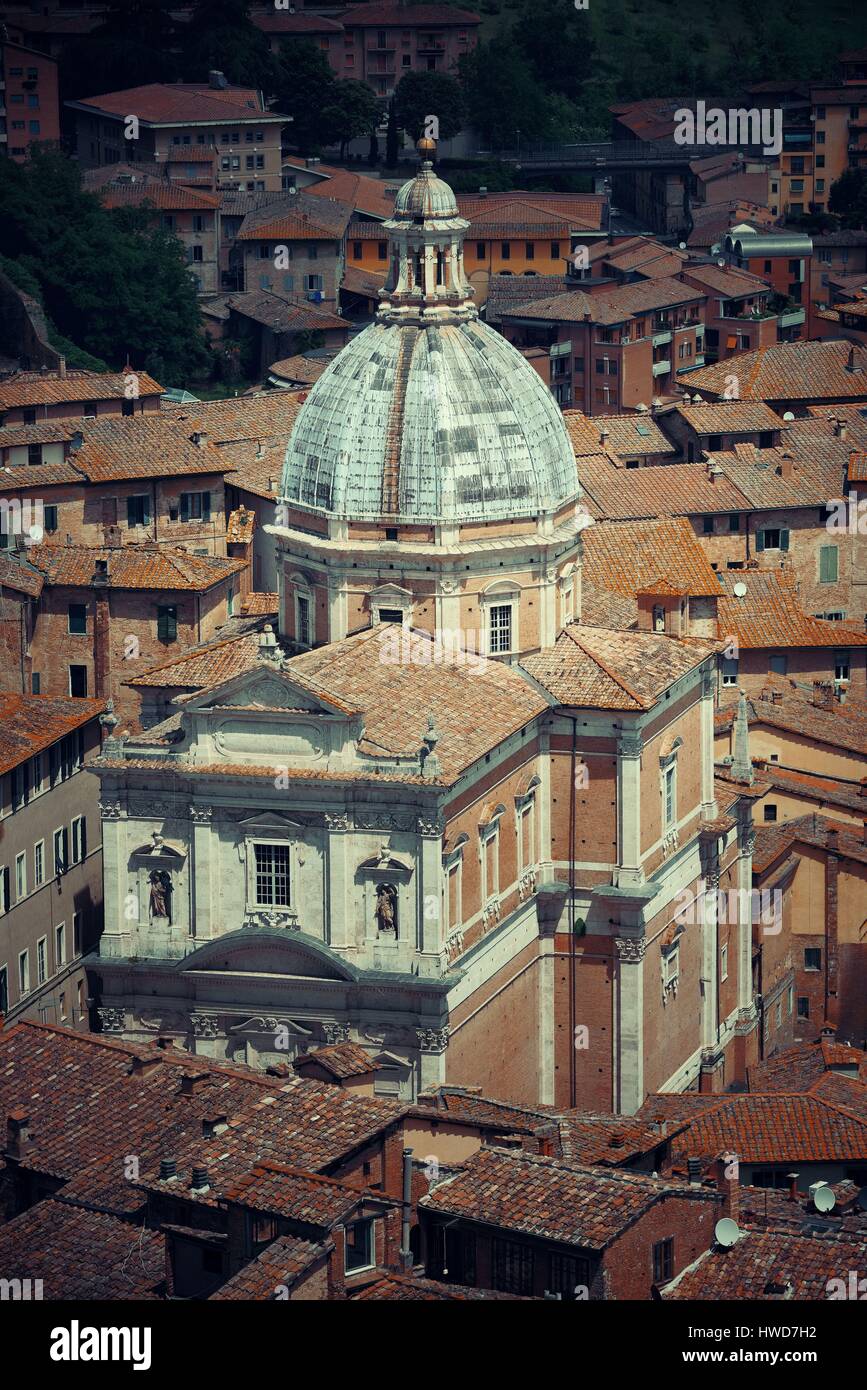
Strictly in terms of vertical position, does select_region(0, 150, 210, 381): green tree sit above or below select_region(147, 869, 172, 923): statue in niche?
above

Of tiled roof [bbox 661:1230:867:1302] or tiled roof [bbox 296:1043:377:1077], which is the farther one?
tiled roof [bbox 296:1043:377:1077]

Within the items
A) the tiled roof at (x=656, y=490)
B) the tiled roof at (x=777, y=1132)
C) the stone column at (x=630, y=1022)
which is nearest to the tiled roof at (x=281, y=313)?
the tiled roof at (x=656, y=490)

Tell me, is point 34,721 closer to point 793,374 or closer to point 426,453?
point 426,453

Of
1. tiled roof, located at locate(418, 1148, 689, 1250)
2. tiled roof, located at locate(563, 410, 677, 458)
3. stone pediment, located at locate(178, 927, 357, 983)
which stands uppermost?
tiled roof, located at locate(563, 410, 677, 458)

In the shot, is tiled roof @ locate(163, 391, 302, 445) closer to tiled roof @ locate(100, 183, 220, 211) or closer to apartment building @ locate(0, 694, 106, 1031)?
apartment building @ locate(0, 694, 106, 1031)

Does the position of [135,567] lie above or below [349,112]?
below

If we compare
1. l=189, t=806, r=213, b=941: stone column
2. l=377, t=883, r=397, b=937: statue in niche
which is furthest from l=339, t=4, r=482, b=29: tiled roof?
l=377, t=883, r=397, b=937: statue in niche

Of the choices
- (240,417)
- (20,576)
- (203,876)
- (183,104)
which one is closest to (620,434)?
(240,417)
